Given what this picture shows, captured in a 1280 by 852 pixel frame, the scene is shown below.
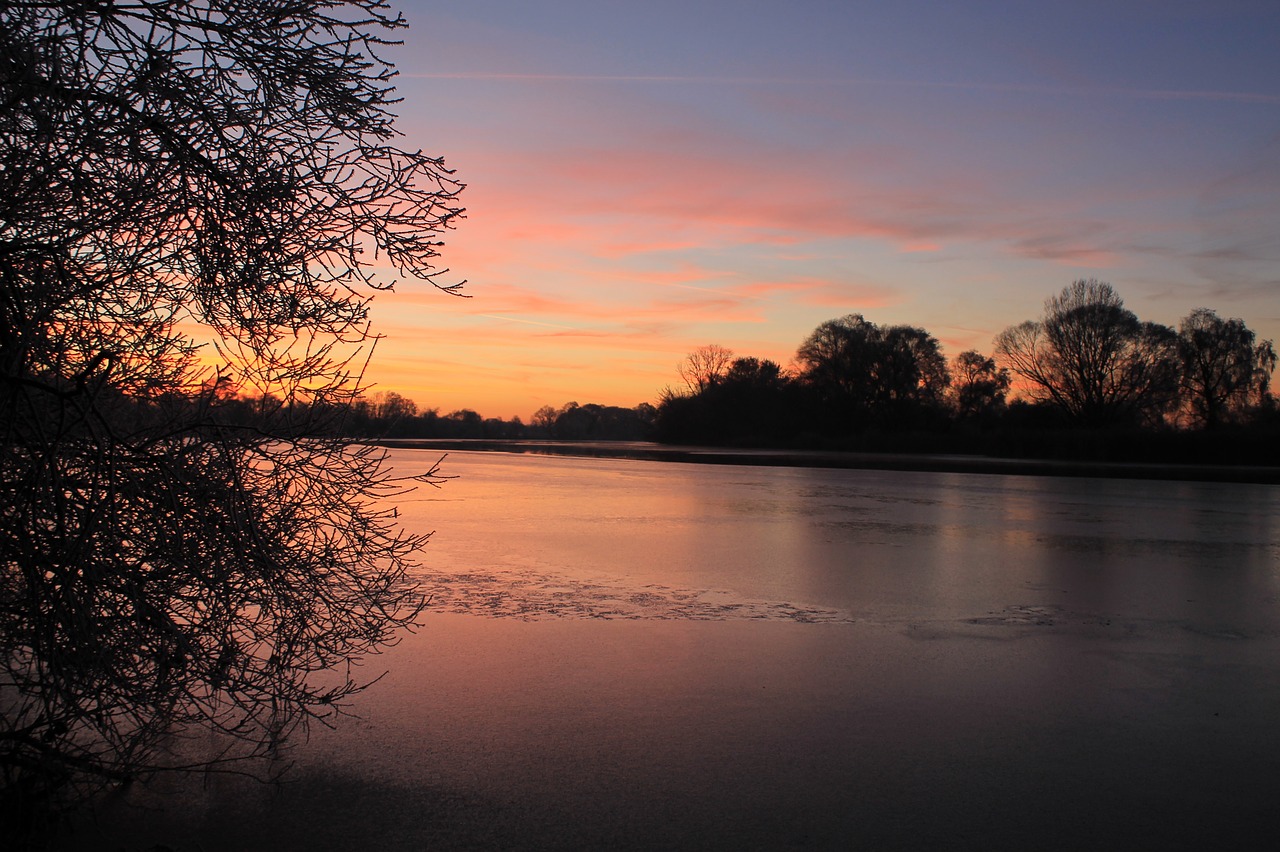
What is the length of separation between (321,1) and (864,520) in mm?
13584

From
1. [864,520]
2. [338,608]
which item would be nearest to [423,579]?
[338,608]

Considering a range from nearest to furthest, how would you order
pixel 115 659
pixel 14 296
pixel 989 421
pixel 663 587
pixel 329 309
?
pixel 14 296, pixel 115 659, pixel 329 309, pixel 663 587, pixel 989 421

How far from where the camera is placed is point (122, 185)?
4.00 metres

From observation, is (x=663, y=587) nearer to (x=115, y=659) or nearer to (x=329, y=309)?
(x=329, y=309)

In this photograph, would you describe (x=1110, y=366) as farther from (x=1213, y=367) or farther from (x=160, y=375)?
(x=160, y=375)

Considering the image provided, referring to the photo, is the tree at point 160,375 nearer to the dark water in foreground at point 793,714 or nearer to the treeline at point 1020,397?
the dark water in foreground at point 793,714

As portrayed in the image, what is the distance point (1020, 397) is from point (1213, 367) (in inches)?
457

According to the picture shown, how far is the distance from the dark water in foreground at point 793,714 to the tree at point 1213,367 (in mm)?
56745

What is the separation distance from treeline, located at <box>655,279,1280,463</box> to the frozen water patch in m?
44.0

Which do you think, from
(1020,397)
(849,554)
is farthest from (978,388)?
(849,554)

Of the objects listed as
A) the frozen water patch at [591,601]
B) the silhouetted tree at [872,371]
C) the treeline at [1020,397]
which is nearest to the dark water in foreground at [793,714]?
the frozen water patch at [591,601]

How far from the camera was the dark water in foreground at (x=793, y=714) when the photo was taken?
167 inches

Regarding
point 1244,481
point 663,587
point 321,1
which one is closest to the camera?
point 321,1

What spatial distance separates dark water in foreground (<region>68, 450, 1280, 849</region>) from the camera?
167 inches
